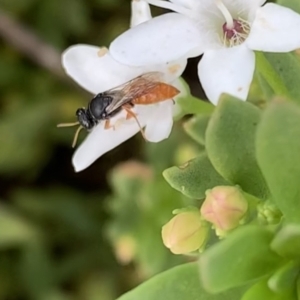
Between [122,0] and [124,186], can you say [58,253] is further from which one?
[122,0]

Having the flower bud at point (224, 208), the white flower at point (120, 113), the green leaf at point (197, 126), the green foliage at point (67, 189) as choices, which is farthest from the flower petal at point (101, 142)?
the green foliage at point (67, 189)

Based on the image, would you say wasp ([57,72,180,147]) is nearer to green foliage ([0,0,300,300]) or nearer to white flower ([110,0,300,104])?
white flower ([110,0,300,104])

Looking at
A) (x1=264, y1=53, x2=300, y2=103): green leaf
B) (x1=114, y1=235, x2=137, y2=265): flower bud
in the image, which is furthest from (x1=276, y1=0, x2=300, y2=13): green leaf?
(x1=114, y1=235, x2=137, y2=265): flower bud

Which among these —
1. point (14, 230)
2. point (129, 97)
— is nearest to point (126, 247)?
point (14, 230)

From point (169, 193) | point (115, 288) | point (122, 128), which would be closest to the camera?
point (122, 128)

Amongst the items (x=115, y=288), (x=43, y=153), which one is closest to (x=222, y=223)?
(x=115, y=288)
